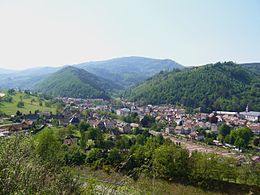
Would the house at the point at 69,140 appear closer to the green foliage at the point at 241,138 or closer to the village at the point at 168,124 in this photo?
the village at the point at 168,124

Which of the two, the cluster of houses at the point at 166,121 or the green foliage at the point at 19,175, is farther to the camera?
the cluster of houses at the point at 166,121

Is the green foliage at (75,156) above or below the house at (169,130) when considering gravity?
above

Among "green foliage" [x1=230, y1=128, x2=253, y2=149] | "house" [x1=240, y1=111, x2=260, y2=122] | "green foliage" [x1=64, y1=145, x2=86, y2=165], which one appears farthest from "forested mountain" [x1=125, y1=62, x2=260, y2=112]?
"green foliage" [x1=64, y1=145, x2=86, y2=165]

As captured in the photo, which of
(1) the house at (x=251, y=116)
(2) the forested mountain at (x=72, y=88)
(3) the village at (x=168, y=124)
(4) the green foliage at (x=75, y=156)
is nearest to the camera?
(4) the green foliage at (x=75, y=156)

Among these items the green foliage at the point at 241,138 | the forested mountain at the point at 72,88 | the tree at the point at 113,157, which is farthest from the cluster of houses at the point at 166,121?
the forested mountain at the point at 72,88

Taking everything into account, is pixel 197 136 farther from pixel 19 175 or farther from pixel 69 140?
pixel 19 175

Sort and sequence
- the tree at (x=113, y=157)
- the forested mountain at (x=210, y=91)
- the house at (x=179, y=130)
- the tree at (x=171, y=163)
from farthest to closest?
the forested mountain at (x=210, y=91)
the house at (x=179, y=130)
the tree at (x=113, y=157)
the tree at (x=171, y=163)

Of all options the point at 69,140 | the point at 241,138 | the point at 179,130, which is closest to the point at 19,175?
the point at 69,140

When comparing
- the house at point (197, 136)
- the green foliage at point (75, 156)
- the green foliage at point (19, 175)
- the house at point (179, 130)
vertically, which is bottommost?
the house at point (179, 130)

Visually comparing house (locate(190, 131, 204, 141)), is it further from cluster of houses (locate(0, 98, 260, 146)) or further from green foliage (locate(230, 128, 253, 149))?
green foliage (locate(230, 128, 253, 149))

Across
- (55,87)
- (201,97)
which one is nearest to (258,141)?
(201,97)
